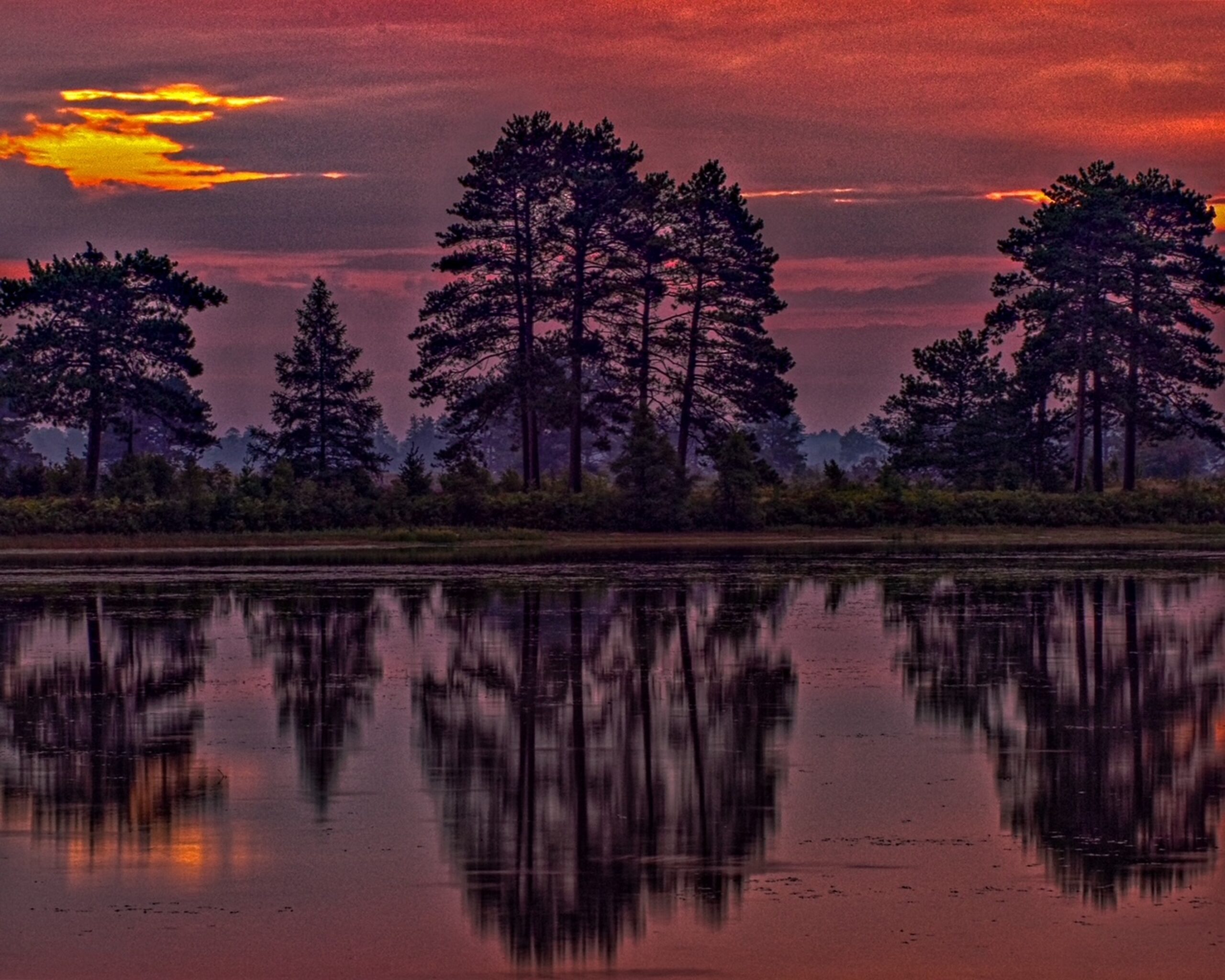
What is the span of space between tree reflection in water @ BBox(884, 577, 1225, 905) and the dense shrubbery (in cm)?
3184

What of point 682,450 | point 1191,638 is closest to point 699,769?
point 1191,638

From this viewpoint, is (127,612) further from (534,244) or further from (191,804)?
(534,244)

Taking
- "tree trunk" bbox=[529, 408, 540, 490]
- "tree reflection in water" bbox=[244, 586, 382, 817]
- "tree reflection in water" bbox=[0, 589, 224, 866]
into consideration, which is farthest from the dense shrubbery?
"tree reflection in water" bbox=[0, 589, 224, 866]

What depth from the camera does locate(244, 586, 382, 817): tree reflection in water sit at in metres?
20.7

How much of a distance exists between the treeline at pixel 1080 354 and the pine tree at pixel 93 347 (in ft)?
106

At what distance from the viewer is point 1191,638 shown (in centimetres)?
3138

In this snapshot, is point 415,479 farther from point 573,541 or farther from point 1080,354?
point 1080,354

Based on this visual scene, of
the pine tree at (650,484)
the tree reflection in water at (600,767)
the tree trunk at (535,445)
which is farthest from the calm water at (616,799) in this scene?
the tree trunk at (535,445)

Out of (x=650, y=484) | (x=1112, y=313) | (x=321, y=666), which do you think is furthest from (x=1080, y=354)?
(x=321, y=666)

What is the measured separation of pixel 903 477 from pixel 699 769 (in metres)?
70.2

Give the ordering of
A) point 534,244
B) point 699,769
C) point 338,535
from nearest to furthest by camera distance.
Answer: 1. point 699,769
2. point 338,535
3. point 534,244

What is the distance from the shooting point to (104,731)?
22.3 metres

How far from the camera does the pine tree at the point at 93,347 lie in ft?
260

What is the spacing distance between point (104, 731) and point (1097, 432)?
70993mm
